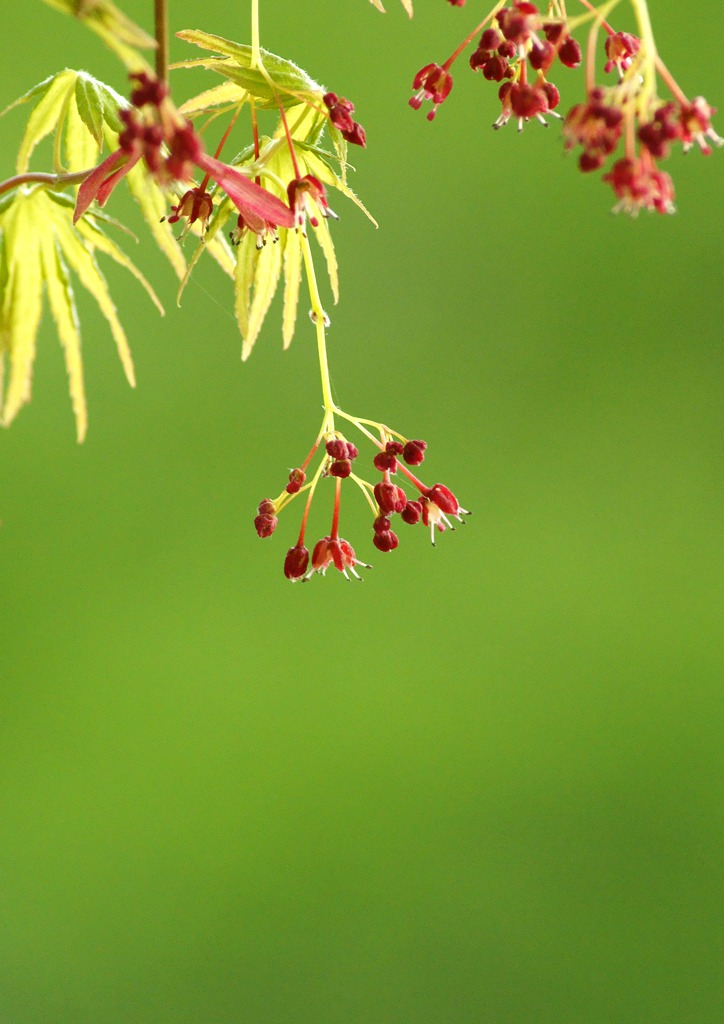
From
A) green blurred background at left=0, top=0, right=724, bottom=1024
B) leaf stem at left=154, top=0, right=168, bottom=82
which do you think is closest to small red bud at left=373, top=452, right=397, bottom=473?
leaf stem at left=154, top=0, right=168, bottom=82

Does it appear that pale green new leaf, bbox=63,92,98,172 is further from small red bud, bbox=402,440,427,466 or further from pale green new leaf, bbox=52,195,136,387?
small red bud, bbox=402,440,427,466

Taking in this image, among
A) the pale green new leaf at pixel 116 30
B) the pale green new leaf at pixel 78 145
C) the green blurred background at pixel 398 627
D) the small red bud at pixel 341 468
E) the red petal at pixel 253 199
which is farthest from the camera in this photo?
the green blurred background at pixel 398 627

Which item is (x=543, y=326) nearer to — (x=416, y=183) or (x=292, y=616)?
(x=416, y=183)

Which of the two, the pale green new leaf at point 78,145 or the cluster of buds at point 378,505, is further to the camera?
the pale green new leaf at point 78,145

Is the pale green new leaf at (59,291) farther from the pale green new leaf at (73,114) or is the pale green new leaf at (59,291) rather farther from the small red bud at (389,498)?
the small red bud at (389,498)

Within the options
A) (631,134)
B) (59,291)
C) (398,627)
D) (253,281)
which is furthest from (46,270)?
(398,627)

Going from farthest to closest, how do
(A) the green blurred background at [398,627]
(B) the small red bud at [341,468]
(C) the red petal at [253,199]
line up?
(A) the green blurred background at [398,627], (B) the small red bud at [341,468], (C) the red petal at [253,199]

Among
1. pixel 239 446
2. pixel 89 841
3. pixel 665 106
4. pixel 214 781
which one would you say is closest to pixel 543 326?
pixel 239 446

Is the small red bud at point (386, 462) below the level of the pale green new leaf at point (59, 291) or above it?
below

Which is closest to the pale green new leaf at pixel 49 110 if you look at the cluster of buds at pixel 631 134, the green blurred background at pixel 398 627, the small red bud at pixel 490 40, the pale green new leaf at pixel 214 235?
the pale green new leaf at pixel 214 235
